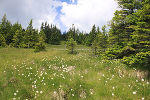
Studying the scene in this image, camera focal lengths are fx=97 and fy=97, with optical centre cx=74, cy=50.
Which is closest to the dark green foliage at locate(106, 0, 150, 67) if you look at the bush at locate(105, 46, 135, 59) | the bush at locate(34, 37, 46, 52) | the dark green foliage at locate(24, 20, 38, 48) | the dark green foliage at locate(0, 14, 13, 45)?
the bush at locate(105, 46, 135, 59)

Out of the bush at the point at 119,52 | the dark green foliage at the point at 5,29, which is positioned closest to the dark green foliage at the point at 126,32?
the bush at the point at 119,52

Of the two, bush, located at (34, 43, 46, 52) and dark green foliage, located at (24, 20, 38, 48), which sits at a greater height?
dark green foliage, located at (24, 20, 38, 48)

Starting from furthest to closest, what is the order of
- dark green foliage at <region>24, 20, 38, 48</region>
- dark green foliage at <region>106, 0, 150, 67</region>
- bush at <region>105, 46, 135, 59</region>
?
1. dark green foliage at <region>24, 20, 38, 48</region>
2. bush at <region>105, 46, 135, 59</region>
3. dark green foliage at <region>106, 0, 150, 67</region>

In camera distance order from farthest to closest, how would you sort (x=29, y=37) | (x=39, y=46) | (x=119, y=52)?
1. (x=29, y=37)
2. (x=39, y=46)
3. (x=119, y=52)

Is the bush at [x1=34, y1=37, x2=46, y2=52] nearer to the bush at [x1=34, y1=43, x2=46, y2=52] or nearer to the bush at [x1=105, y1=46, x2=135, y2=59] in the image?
the bush at [x1=34, y1=43, x2=46, y2=52]

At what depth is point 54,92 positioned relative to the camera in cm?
504

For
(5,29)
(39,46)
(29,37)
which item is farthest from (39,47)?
(5,29)

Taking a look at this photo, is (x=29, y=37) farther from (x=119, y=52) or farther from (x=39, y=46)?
(x=119, y=52)

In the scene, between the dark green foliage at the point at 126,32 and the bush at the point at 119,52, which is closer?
the dark green foliage at the point at 126,32

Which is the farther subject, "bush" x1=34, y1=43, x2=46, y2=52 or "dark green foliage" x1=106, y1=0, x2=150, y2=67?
"bush" x1=34, y1=43, x2=46, y2=52

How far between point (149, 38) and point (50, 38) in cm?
6515

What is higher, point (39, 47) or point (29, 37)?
point (29, 37)

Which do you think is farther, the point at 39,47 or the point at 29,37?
the point at 29,37

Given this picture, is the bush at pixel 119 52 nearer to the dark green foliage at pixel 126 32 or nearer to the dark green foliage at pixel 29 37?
the dark green foliage at pixel 126 32
